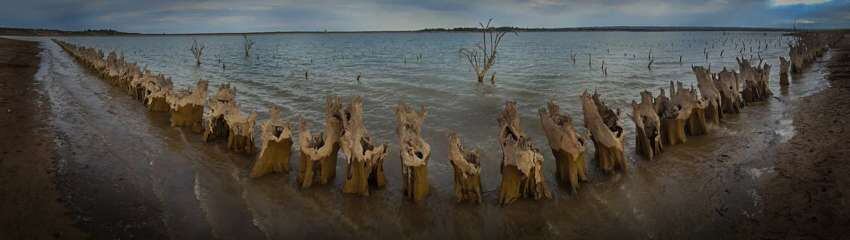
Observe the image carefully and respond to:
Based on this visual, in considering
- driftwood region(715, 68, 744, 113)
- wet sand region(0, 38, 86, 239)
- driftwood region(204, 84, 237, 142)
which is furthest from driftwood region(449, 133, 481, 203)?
driftwood region(715, 68, 744, 113)

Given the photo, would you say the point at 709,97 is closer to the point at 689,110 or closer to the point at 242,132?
the point at 689,110

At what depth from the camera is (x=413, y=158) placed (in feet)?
20.5

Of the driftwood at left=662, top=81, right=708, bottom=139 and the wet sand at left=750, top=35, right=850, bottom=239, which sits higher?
the driftwood at left=662, top=81, right=708, bottom=139

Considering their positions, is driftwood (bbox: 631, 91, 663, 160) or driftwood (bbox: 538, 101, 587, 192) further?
driftwood (bbox: 631, 91, 663, 160)

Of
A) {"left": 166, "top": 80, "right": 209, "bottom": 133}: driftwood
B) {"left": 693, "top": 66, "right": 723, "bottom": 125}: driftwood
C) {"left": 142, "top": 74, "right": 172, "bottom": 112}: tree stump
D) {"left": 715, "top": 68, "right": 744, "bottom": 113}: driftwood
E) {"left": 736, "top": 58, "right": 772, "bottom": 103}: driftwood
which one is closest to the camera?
{"left": 693, "top": 66, "right": 723, "bottom": 125}: driftwood

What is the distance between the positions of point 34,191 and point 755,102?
17300mm

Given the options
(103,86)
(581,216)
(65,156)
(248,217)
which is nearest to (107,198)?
(248,217)

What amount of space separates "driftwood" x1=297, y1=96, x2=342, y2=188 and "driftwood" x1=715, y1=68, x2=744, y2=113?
33.9ft

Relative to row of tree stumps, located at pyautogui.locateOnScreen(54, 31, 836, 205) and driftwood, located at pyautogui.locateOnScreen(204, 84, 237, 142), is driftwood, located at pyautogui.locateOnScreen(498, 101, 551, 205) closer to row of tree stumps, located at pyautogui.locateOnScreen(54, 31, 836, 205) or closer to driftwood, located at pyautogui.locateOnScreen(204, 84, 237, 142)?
row of tree stumps, located at pyautogui.locateOnScreen(54, 31, 836, 205)

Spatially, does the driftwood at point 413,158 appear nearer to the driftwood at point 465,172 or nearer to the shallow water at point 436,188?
the shallow water at point 436,188

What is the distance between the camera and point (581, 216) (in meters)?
5.83

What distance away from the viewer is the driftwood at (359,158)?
21.4 ft

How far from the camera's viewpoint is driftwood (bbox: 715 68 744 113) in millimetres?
12164

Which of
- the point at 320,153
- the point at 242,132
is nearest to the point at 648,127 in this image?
the point at 320,153
